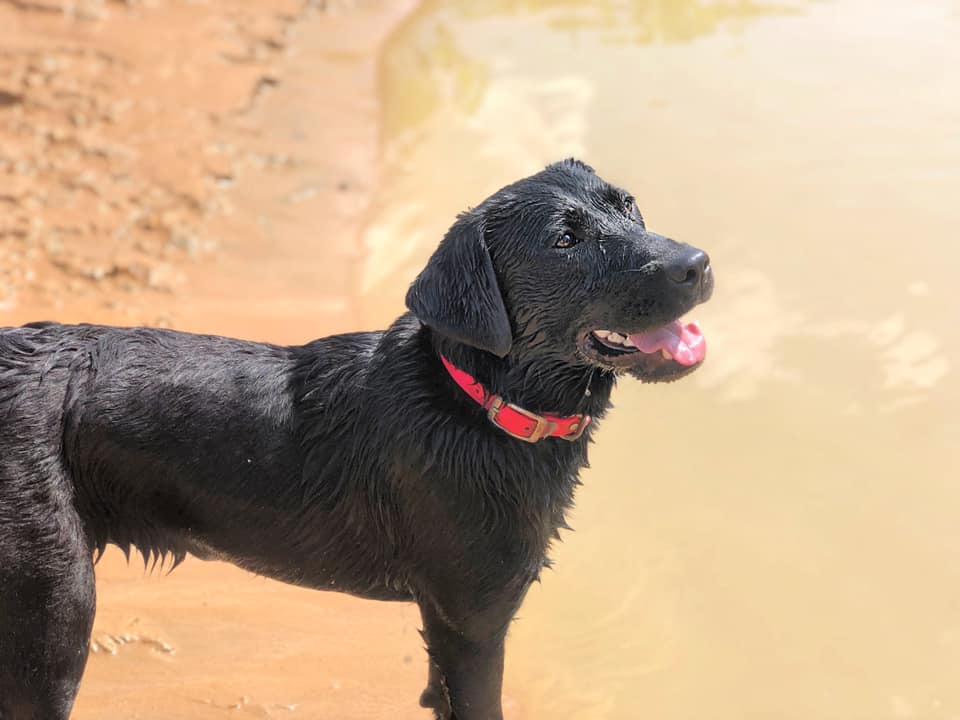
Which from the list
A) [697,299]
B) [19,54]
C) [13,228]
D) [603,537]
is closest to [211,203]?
[13,228]

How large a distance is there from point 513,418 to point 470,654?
2.41ft

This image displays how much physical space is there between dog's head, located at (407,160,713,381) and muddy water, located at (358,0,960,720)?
159cm

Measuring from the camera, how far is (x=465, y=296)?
9.53ft

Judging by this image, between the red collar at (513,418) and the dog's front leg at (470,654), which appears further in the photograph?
the dog's front leg at (470,654)

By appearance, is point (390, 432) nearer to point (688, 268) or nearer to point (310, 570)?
point (310, 570)

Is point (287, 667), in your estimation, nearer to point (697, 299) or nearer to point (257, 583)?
point (257, 583)

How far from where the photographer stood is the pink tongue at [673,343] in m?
3.01

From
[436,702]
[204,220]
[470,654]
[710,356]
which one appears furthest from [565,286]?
[204,220]

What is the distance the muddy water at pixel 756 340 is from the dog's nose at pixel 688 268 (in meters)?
1.78

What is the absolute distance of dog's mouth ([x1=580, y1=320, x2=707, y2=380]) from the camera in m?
2.97

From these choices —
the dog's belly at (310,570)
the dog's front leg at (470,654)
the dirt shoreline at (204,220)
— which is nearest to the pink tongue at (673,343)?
the dog's front leg at (470,654)

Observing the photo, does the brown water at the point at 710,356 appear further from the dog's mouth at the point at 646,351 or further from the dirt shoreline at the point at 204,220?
the dog's mouth at the point at 646,351

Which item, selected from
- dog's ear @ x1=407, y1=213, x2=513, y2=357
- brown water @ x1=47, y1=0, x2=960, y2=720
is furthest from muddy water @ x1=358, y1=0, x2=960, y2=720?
dog's ear @ x1=407, y1=213, x2=513, y2=357

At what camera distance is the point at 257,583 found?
14.3 ft
